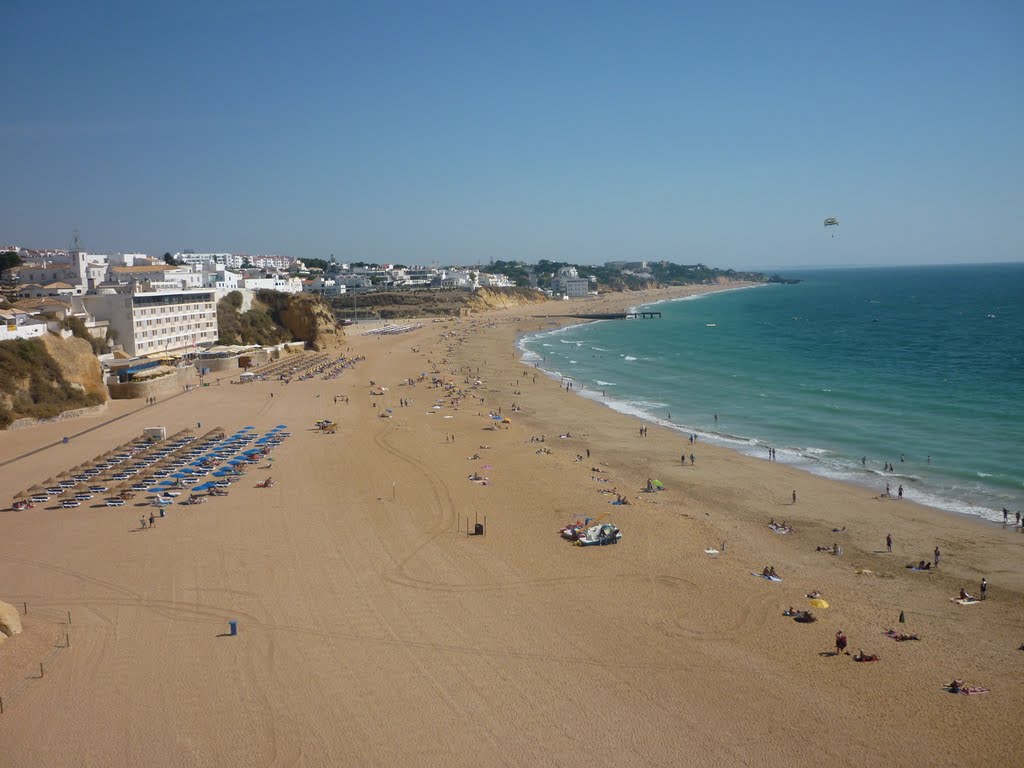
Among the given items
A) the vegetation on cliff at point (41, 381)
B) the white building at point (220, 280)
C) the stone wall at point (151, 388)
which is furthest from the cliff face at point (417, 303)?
the vegetation on cliff at point (41, 381)

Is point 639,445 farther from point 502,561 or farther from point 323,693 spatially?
point 323,693

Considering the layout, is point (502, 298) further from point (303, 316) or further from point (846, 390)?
point (846, 390)

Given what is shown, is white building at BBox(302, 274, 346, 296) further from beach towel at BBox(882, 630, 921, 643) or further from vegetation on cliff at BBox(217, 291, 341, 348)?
beach towel at BBox(882, 630, 921, 643)

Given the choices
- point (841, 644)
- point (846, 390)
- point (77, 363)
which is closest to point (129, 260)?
point (77, 363)

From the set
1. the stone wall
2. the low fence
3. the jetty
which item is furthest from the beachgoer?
the jetty

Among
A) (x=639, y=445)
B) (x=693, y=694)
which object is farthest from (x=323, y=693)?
(x=639, y=445)

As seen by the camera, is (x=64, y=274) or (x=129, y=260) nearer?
(x=64, y=274)
